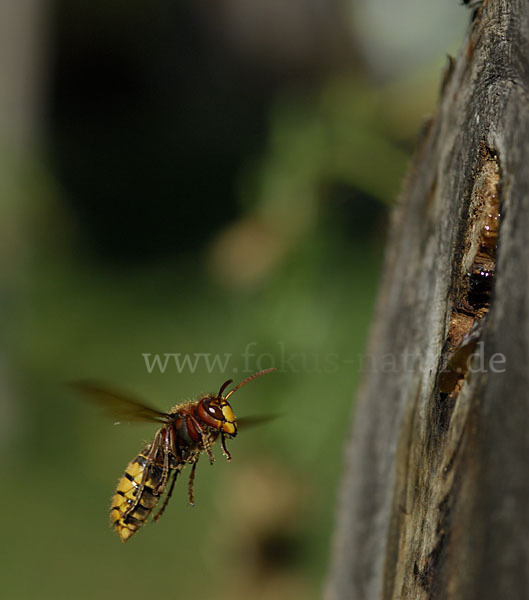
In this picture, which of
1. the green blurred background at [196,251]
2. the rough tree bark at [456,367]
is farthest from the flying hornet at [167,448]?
the green blurred background at [196,251]

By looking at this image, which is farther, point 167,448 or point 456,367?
point 167,448

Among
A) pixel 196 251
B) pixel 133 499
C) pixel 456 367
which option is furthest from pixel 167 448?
pixel 196 251

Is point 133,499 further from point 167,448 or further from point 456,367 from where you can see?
point 456,367

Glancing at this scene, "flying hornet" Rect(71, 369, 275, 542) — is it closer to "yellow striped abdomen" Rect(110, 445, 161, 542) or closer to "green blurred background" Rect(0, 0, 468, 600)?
"yellow striped abdomen" Rect(110, 445, 161, 542)

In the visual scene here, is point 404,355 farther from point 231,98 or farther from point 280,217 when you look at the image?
point 231,98

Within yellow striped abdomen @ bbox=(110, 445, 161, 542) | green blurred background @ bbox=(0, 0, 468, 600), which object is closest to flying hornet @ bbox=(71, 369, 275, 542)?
yellow striped abdomen @ bbox=(110, 445, 161, 542)

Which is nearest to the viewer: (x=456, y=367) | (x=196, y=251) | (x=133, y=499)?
(x=456, y=367)

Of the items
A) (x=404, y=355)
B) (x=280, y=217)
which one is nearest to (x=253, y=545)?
(x=280, y=217)
